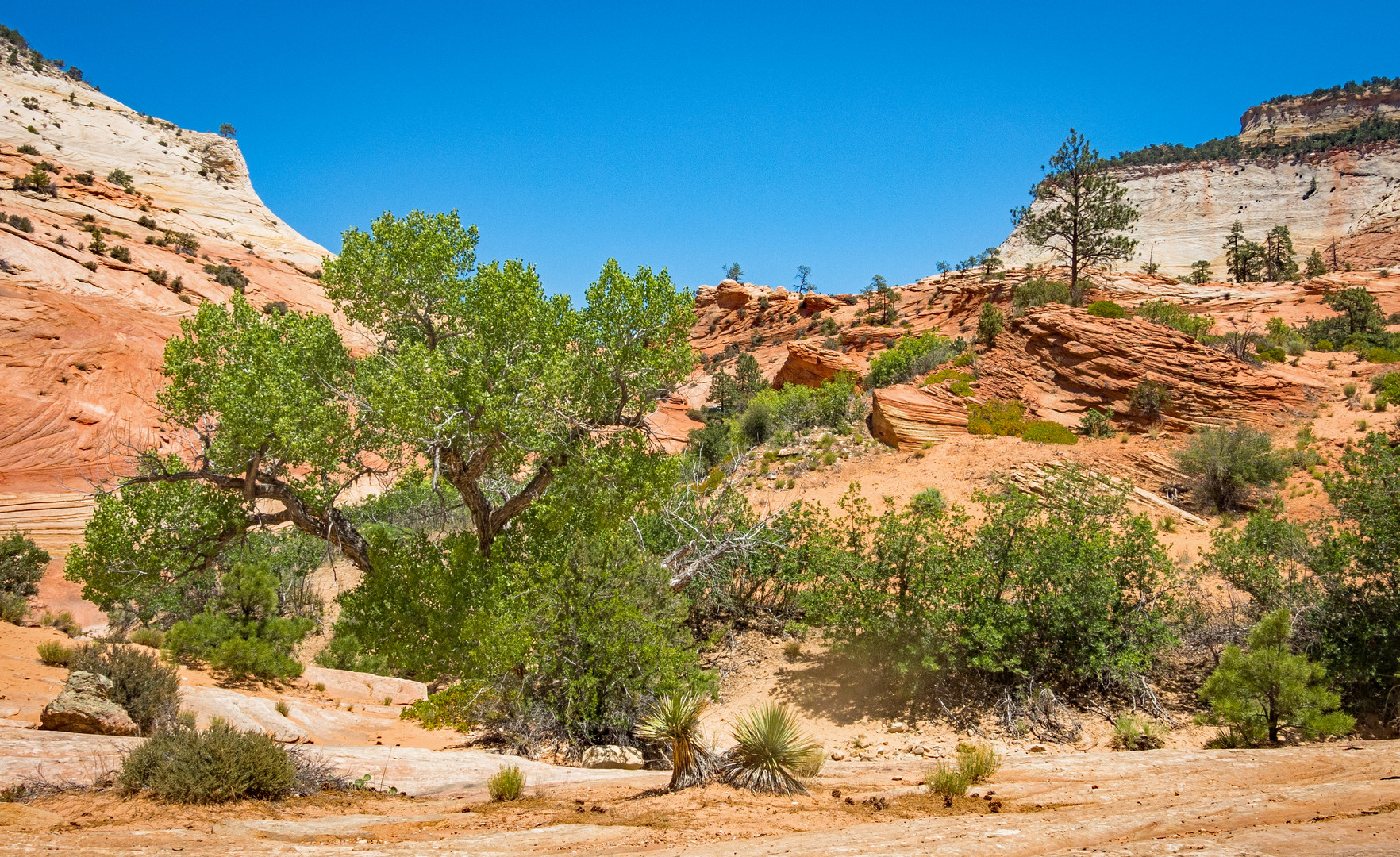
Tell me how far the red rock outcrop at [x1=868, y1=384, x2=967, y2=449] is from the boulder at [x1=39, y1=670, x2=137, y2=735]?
20225 millimetres

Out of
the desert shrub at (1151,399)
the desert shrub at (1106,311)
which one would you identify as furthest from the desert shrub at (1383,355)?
the desert shrub at (1151,399)

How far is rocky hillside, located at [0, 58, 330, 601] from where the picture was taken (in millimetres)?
26141

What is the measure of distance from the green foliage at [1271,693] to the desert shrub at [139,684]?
13.0 meters

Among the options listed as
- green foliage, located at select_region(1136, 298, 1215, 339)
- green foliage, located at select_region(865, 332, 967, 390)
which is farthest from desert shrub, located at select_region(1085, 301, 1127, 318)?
green foliage, located at select_region(865, 332, 967, 390)

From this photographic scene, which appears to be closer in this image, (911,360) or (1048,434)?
(1048,434)

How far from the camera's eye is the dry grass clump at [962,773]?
6.41m

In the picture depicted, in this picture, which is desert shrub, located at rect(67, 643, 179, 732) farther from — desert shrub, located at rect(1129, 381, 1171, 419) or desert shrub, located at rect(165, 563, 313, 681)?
desert shrub, located at rect(1129, 381, 1171, 419)

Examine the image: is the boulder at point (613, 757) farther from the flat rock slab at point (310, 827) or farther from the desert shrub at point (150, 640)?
the desert shrub at point (150, 640)

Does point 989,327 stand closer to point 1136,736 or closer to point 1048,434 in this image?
point 1048,434

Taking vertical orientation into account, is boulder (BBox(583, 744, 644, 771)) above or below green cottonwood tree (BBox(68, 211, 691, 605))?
below

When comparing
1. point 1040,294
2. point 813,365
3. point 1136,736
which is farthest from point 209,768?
point 813,365

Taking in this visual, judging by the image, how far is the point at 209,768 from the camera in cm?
545

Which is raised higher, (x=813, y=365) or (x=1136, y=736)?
(x=813, y=365)

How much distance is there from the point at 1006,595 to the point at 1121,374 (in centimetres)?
1306
